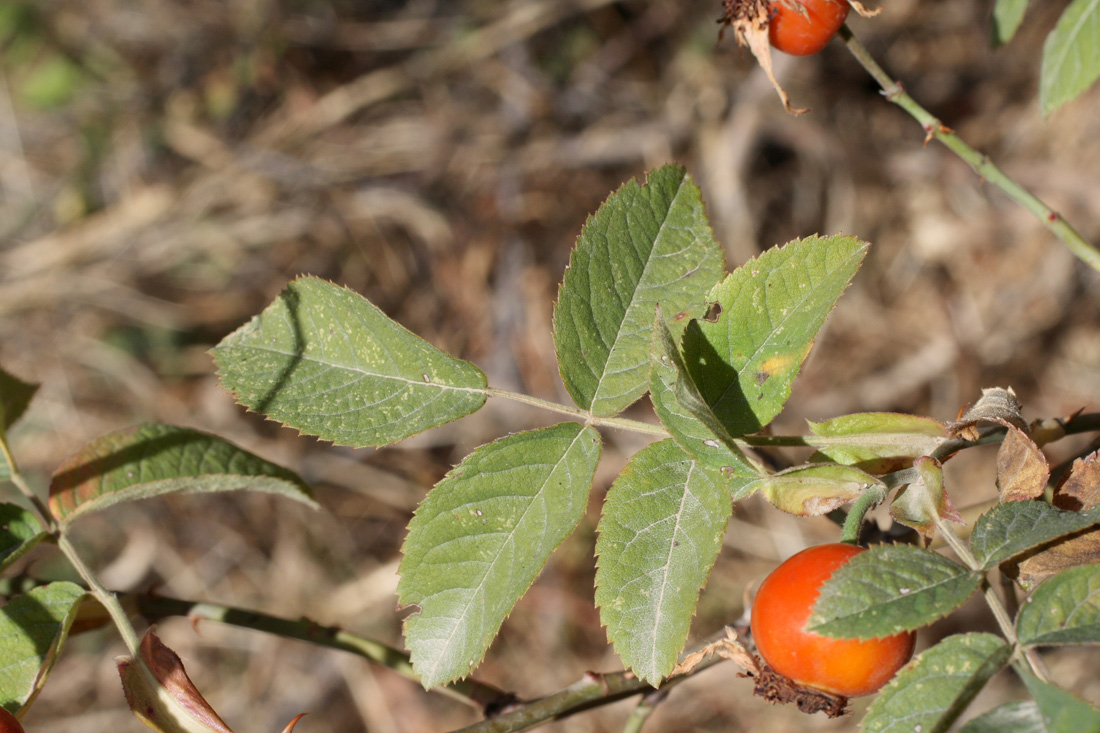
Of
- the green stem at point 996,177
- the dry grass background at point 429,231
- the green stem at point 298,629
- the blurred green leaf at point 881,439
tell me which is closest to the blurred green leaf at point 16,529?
the green stem at point 298,629

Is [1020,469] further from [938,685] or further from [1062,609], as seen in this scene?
[938,685]

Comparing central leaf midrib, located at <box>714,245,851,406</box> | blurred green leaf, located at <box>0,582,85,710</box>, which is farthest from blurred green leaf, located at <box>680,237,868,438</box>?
blurred green leaf, located at <box>0,582,85,710</box>

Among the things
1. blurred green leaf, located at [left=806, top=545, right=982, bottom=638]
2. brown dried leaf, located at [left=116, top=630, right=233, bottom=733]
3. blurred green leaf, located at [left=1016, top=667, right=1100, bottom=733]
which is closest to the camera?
blurred green leaf, located at [left=1016, top=667, right=1100, bottom=733]

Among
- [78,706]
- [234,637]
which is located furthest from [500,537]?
[78,706]

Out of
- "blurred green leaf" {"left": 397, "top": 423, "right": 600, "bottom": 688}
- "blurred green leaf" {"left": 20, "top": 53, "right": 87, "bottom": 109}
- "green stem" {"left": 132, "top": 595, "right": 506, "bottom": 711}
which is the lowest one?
"green stem" {"left": 132, "top": 595, "right": 506, "bottom": 711}

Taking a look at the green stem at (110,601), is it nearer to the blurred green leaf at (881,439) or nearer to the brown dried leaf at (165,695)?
the brown dried leaf at (165,695)

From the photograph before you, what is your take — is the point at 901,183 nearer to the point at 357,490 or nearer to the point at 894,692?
the point at 357,490

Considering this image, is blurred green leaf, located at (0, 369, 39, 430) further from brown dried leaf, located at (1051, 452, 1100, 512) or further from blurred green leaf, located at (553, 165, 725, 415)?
brown dried leaf, located at (1051, 452, 1100, 512)

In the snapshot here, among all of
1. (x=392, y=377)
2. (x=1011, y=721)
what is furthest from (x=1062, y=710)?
(x=392, y=377)
